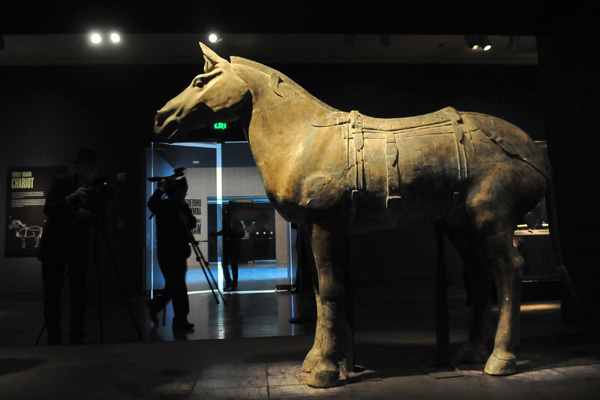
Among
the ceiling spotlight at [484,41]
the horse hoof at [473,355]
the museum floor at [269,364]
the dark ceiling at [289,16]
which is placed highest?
the ceiling spotlight at [484,41]

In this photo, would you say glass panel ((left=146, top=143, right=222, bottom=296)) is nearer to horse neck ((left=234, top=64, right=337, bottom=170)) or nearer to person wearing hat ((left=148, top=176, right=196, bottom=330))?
person wearing hat ((left=148, top=176, right=196, bottom=330))

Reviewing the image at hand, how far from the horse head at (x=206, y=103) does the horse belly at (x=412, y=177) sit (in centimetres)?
85

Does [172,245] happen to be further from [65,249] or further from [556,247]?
[556,247]

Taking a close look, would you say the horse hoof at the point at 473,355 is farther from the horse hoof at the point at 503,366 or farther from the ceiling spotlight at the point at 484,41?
the ceiling spotlight at the point at 484,41

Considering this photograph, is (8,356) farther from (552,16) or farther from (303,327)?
(552,16)

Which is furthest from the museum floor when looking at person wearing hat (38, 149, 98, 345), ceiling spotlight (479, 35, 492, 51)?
ceiling spotlight (479, 35, 492, 51)

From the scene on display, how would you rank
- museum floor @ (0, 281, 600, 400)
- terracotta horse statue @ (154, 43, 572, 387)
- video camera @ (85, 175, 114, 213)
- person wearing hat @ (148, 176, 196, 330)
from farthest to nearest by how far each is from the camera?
1. person wearing hat @ (148, 176, 196, 330)
2. video camera @ (85, 175, 114, 213)
3. terracotta horse statue @ (154, 43, 572, 387)
4. museum floor @ (0, 281, 600, 400)

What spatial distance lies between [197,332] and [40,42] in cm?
475

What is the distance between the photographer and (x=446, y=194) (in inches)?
104

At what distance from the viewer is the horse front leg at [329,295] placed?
2.50 m

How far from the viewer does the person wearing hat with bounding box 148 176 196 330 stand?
481 cm

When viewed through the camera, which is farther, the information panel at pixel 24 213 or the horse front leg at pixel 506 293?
the information panel at pixel 24 213

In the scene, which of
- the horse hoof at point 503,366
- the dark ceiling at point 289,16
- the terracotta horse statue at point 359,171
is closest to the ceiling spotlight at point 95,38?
the dark ceiling at point 289,16

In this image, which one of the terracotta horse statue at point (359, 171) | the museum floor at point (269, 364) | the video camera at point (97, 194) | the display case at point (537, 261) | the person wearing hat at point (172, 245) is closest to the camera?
the museum floor at point (269, 364)
